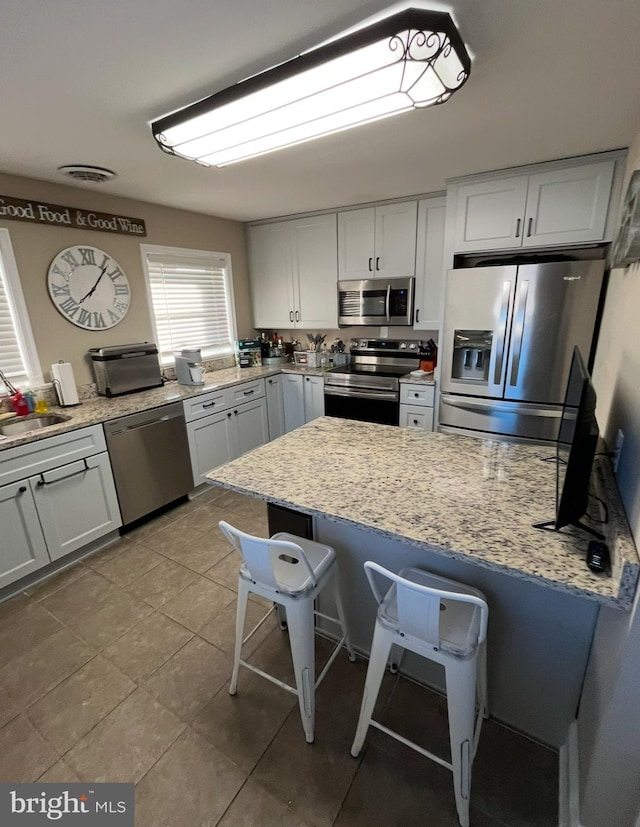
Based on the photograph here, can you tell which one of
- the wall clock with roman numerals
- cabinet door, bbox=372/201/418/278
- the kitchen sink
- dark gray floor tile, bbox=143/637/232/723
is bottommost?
dark gray floor tile, bbox=143/637/232/723

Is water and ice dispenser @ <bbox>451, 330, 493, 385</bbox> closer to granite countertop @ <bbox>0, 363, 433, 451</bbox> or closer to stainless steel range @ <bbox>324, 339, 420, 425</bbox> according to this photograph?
granite countertop @ <bbox>0, 363, 433, 451</bbox>

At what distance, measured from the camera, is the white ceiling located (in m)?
1.10

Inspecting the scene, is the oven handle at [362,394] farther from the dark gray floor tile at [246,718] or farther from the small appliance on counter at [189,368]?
the dark gray floor tile at [246,718]

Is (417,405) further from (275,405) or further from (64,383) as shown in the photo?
(64,383)

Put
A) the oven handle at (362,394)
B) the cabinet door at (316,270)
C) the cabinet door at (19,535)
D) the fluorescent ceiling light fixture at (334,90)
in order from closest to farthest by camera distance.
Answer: the fluorescent ceiling light fixture at (334,90) → the cabinet door at (19,535) → the oven handle at (362,394) → the cabinet door at (316,270)

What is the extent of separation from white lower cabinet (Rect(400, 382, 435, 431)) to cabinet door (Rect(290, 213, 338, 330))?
1113 mm

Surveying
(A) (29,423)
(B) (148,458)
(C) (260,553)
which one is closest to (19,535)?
(A) (29,423)

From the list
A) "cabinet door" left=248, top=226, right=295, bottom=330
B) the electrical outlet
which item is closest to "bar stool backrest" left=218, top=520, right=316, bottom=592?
the electrical outlet

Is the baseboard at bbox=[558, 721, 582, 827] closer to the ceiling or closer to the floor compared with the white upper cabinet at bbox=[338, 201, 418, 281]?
closer to the floor

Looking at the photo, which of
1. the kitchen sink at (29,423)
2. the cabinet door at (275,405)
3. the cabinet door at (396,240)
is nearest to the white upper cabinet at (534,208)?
the cabinet door at (396,240)

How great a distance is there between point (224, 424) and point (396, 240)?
2.27 m

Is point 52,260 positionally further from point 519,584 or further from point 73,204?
point 519,584

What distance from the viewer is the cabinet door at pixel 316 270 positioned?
3.70 meters

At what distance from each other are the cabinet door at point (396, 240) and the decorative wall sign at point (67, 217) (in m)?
2.05
